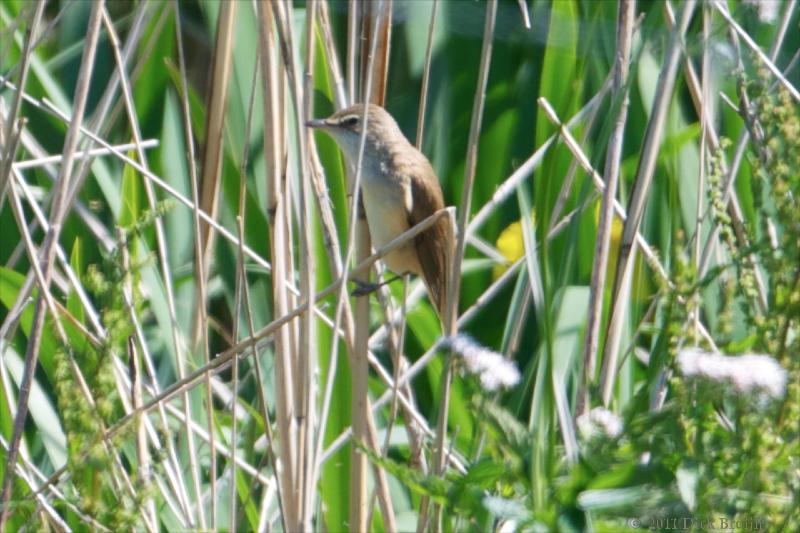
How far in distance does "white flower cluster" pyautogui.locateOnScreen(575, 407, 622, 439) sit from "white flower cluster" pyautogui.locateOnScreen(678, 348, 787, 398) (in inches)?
3.2

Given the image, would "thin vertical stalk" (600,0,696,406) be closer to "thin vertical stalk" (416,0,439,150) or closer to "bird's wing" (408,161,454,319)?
"thin vertical stalk" (416,0,439,150)

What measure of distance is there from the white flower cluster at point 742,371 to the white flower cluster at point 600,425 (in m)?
0.08

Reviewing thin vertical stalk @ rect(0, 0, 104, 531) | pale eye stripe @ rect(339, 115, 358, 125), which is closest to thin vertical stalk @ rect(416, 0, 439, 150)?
pale eye stripe @ rect(339, 115, 358, 125)

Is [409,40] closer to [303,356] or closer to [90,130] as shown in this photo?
[90,130]

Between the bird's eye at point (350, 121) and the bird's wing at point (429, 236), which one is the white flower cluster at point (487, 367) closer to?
the bird's eye at point (350, 121)

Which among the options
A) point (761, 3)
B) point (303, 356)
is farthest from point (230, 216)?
point (761, 3)

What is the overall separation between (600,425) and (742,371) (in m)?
0.13

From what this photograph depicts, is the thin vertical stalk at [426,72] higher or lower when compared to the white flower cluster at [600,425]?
higher

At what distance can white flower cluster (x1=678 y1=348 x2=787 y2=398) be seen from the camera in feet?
2.71

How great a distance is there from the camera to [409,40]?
98.5 inches

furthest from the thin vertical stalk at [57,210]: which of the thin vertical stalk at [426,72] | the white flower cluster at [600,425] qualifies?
the white flower cluster at [600,425]

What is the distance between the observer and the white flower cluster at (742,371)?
826 mm

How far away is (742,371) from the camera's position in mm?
832

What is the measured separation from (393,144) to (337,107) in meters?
0.30
